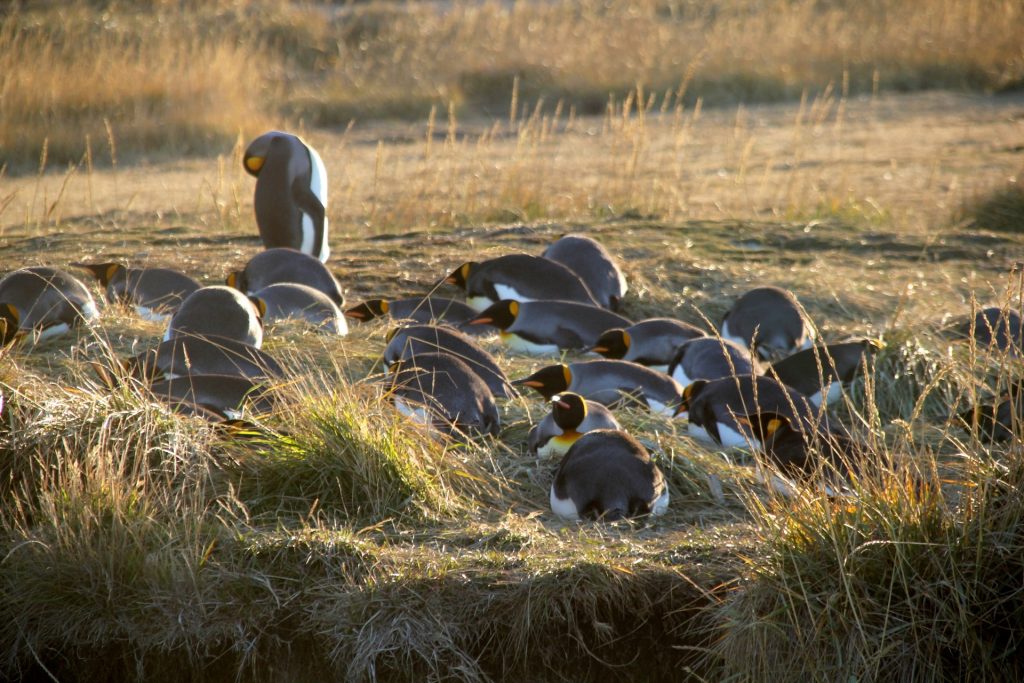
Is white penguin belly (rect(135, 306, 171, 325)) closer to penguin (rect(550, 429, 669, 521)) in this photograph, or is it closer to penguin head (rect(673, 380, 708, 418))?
penguin head (rect(673, 380, 708, 418))

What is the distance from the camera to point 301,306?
5461 millimetres

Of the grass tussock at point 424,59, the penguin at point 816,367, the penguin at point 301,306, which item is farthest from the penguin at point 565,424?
the grass tussock at point 424,59

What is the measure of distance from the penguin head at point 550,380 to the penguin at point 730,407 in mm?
474

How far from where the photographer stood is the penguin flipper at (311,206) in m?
7.28

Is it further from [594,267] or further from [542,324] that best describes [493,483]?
[594,267]

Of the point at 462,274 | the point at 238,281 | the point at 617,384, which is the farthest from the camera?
the point at 462,274

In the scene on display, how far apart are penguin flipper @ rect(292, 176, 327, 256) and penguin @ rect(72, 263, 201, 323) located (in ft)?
4.92

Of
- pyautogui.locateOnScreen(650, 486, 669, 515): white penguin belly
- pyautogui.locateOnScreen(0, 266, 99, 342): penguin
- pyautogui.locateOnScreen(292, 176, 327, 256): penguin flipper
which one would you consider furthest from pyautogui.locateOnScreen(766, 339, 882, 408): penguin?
pyautogui.locateOnScreen(292, 176, 327, 256): penguin flipper

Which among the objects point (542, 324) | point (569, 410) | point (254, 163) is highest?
point (254, 163)

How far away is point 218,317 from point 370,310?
1.09 meters

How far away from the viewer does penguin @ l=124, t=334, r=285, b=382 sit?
4.30m

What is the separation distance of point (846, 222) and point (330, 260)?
354 cm

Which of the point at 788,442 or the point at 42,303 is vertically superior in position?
the point at 42,303

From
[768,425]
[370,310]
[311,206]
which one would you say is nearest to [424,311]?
[370,310]
